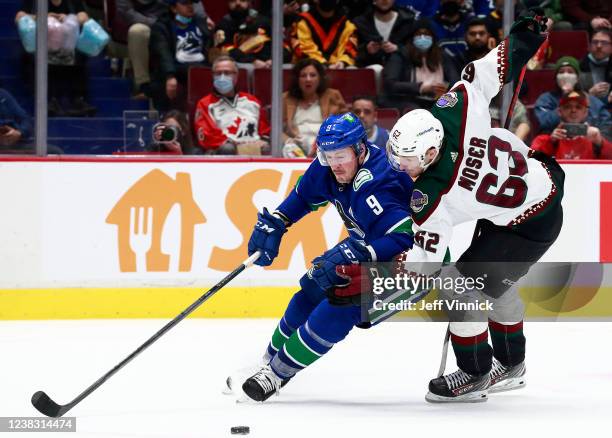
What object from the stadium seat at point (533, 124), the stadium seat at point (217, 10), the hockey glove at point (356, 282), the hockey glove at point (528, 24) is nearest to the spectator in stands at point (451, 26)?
the stadium seat at point (533, 124)

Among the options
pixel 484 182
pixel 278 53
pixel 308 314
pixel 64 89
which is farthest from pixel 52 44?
pixel 484 182

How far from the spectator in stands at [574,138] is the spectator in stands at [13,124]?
8.85 ft

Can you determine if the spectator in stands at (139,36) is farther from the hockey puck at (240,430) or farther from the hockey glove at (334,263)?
the hockey puck at (240,430)

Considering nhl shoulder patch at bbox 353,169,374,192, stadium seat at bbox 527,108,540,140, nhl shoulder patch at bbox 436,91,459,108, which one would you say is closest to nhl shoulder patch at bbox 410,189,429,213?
nhl shoulder patch at bbox 353,169,374,192

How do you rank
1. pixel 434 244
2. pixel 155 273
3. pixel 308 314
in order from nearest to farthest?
1. pixel 434 244
2. pixel 308 314
3. pixel 155 273

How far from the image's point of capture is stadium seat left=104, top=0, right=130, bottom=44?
661 cm

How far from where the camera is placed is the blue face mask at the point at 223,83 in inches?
264

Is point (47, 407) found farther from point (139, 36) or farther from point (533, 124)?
point (533, 124)

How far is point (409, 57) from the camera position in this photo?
6863 mm

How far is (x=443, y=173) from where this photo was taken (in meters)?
4.29

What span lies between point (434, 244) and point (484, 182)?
1.04ft

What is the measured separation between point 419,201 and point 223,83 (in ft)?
8.70

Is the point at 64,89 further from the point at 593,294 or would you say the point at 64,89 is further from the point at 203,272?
the point at 593,294

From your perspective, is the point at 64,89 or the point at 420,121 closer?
the point at 420,121
